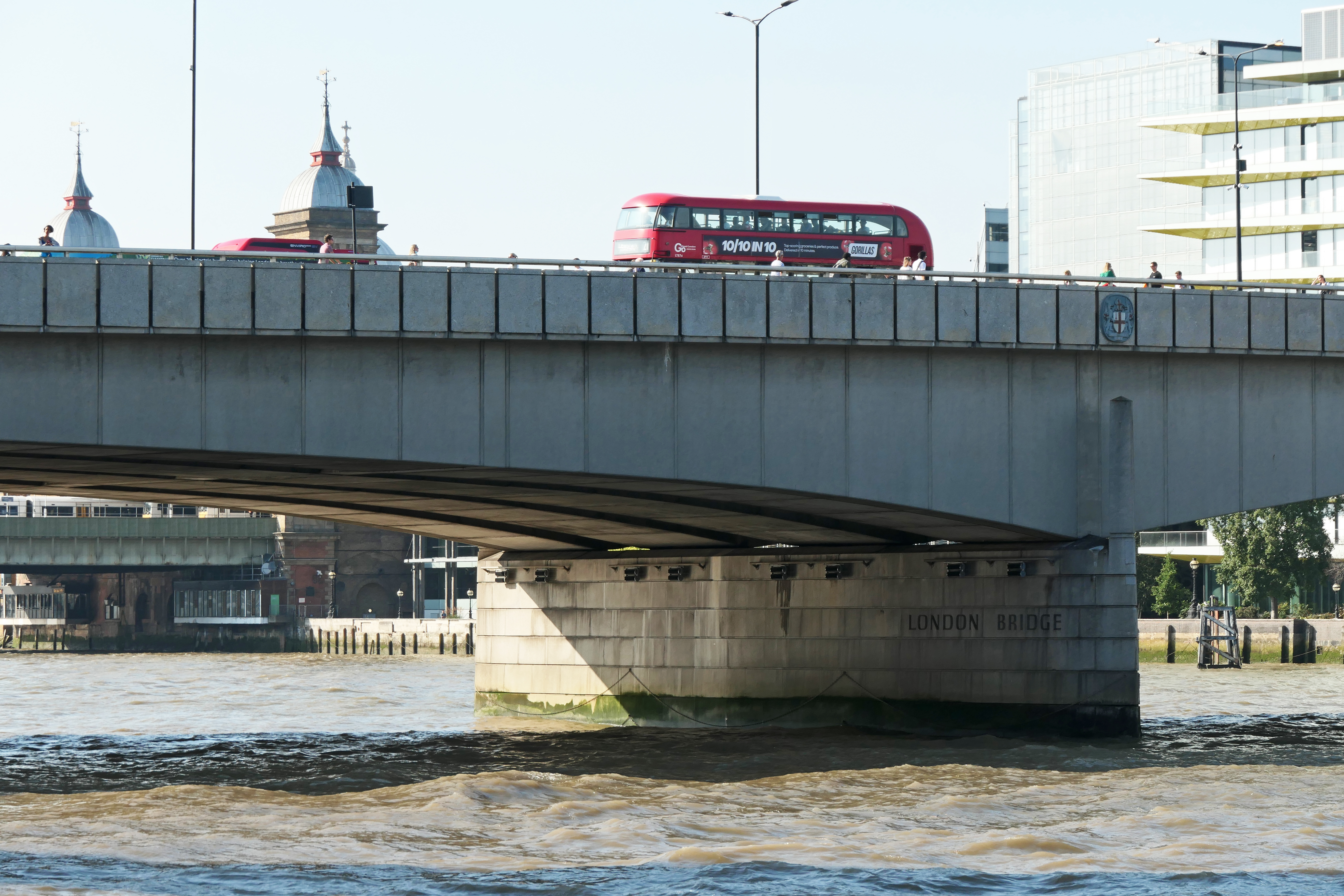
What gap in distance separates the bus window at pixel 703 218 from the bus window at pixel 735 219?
33cm

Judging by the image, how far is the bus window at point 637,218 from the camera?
51438 mm

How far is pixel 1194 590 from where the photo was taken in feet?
293

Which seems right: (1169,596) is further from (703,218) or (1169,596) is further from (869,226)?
(703,218)

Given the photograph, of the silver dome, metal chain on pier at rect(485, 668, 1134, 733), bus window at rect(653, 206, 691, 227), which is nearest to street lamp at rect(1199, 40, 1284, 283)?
metal chain on pier at rect(485, 668, 1134, 733)

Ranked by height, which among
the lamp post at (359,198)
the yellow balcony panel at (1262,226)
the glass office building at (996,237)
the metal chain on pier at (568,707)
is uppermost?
the glass office building at (996,237)

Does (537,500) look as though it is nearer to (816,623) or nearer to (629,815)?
(816,623)

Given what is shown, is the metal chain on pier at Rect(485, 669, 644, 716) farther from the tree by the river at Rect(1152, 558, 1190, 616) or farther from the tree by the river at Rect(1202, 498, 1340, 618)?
the tree by the river at Rect(1152, 558, 1190, 616)

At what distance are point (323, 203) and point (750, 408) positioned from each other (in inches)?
4737

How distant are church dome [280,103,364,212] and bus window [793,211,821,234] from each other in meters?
99.2

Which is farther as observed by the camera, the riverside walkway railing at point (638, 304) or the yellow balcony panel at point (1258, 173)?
the yellow balcony panel at point (1258, 173)

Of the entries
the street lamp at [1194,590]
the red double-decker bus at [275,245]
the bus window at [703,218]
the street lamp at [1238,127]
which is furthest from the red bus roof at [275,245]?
the street lamp at [1194,590]

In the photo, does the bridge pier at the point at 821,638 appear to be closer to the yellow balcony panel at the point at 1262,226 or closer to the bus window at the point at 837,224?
the bus window at the point at 837,224

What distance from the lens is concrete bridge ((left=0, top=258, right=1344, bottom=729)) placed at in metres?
28.2

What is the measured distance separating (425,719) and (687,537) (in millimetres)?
10341
